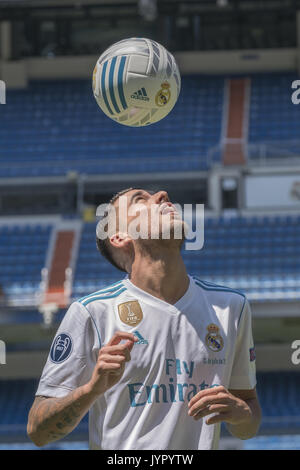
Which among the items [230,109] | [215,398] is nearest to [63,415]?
[215,398]

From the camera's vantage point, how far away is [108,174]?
16188mm

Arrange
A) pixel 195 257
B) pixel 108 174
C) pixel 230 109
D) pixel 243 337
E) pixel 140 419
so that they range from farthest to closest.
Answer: pixel 230 109, pixel 108 174, pixel 195 257, pixel 243 337, pixel 140 419

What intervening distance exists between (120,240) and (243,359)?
0.71 meters

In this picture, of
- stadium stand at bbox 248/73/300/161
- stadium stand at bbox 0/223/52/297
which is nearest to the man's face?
stadium stand at bbox 0/223/52/297

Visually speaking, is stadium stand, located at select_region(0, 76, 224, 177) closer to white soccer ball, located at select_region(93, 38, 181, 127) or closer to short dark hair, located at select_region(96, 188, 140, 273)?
white soccer ball, located at select_region(93, 38, 181, 127)

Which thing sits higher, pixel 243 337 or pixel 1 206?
pixel 243 337

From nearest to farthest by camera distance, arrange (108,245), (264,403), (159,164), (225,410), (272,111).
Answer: (225,410)
(108,245)
(264,403)
(159,164)
(272,111)

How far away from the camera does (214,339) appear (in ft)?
10.2

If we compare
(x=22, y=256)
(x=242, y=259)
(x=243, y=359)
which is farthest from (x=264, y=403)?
(x=243, y=359)

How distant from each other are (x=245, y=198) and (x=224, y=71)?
4982 mm

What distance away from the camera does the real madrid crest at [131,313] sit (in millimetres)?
3100

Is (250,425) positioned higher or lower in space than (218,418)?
lower

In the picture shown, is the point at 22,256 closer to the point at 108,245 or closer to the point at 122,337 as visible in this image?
the point at 108,245

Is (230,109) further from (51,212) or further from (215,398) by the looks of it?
(215,398)
